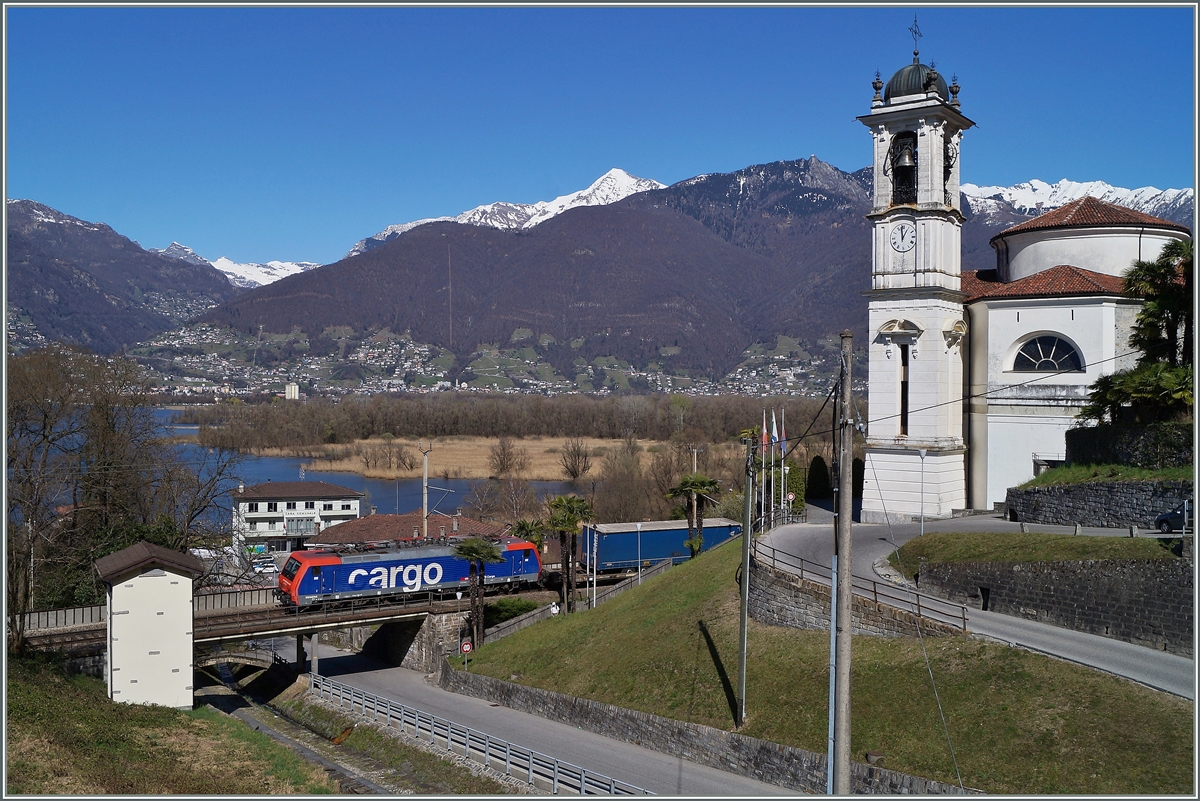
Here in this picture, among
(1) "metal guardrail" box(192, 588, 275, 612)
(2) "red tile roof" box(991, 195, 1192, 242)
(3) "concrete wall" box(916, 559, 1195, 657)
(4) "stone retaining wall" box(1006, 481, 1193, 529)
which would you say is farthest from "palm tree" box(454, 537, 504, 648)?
(2) "red tile roof" box(991, 195, 1192, 242)

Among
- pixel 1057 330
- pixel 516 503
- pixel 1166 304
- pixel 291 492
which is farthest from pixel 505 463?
pixel 1166 304

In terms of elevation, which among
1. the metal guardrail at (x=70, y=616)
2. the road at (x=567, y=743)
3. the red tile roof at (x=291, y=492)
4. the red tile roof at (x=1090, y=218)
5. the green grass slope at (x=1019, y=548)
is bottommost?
the road at (x=567, y=743)

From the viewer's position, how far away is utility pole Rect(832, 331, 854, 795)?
49.5 ft

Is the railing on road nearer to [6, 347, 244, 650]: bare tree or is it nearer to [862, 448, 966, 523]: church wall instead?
[862, 448, 966, 523]: church wall

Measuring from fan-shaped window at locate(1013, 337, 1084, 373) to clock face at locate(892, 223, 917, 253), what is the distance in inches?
220

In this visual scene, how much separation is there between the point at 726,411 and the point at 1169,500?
14785 cm

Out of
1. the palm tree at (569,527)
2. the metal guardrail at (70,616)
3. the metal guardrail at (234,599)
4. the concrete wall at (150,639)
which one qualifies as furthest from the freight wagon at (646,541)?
the concrete wall at (150,639)

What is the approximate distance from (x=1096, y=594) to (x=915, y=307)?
59.1 feet

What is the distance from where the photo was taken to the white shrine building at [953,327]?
37406 mm

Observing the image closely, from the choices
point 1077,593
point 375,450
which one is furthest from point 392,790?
point 375,450

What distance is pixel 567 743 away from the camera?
25984 millimetres

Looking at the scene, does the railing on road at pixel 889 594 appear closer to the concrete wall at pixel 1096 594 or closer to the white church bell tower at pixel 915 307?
the concrete wall at pixel 1096 594

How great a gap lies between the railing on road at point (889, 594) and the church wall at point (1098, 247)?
1817cm

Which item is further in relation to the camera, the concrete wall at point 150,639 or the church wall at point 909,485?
the church wall at point 909,485
